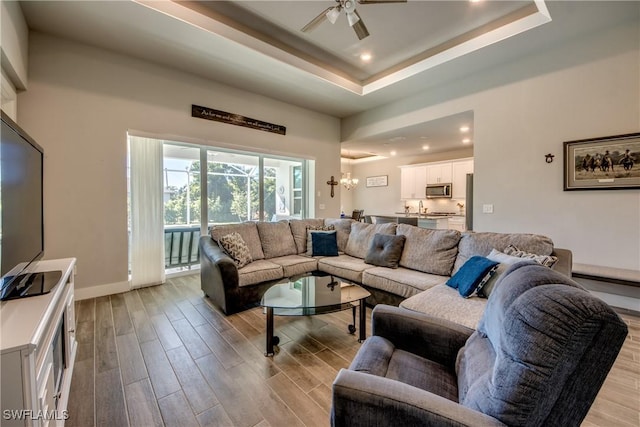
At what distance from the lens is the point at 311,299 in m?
2.37

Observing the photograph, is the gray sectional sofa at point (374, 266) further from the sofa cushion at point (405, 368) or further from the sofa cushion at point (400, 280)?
the sofa cushion at point (405, 368)

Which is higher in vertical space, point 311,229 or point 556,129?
point 556,129

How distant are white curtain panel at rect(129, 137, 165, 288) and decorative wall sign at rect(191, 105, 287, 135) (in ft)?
2.64

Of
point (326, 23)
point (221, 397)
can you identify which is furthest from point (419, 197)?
point (221, 397)

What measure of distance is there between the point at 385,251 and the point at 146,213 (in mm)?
3382

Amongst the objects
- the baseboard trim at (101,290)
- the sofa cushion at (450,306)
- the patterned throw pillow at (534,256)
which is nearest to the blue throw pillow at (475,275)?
→ the sofa cushion at (450,306)

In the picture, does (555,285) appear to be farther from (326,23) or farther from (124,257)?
(124,257)

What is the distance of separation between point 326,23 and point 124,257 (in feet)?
13.1

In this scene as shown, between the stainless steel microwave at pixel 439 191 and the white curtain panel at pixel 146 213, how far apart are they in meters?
6.70

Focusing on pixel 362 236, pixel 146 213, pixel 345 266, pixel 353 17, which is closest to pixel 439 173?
pixel 362 236

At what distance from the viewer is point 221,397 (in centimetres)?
171

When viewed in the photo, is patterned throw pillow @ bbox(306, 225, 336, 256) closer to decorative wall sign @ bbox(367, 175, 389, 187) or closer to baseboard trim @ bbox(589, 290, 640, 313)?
baseboard trim @ bbox(589, 290, 640, 313)

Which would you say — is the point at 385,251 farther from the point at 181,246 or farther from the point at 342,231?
the point at 181,246

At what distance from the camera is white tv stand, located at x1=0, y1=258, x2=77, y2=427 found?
2.97 feet
